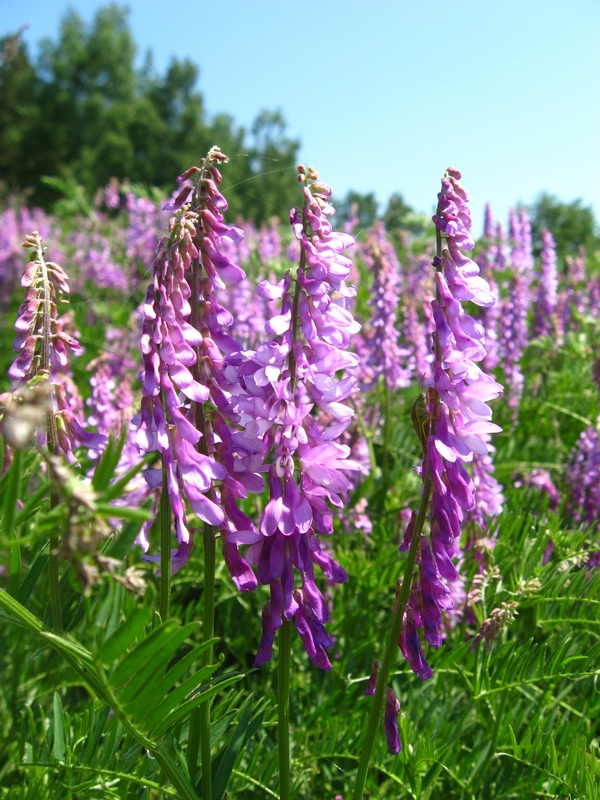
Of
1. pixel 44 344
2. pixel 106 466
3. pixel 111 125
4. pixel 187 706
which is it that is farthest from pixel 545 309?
pixel 111 125

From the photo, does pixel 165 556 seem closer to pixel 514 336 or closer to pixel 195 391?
pixel 195 391

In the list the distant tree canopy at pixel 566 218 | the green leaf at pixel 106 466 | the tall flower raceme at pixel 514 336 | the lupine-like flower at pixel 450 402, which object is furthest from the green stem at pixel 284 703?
the distant tree canopy at pixel 566 218

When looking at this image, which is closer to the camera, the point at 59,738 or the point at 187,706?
the point at 187,706

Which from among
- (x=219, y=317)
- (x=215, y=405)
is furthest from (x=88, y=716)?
(x=219, y=317)

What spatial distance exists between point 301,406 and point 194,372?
0.67 feet

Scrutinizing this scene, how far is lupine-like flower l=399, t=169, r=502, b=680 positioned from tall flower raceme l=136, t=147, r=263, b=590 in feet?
0.92

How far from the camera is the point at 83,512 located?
735 mm

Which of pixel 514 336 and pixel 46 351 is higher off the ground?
pixel 514 336

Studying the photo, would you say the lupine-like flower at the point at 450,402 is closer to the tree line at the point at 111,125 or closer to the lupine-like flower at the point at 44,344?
the lupine-like flower at the point at 44,344

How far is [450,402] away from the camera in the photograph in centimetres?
114

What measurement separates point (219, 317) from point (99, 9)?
50920mm

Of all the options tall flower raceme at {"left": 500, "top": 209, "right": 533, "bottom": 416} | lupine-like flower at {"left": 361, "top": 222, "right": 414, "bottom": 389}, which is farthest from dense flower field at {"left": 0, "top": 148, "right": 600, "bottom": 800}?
tall flower raceme at {"left": 500, "top": 209, "right": 533, "bottom": 416}

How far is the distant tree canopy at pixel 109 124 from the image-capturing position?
36.6 metres

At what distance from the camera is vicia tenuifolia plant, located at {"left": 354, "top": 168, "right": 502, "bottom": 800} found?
3.69 feet
